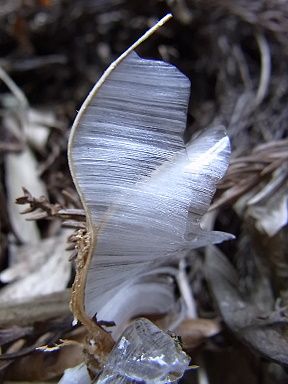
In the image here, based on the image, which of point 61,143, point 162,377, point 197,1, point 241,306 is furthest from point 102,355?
point 197,1

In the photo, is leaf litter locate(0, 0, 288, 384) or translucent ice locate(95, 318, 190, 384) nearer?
translucent ice locate(95, 318, 190, 384)

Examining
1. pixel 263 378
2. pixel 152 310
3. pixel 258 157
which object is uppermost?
pixel 258 157

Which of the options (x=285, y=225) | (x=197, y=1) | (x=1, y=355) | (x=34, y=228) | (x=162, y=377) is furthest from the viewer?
(x=197, y=1)

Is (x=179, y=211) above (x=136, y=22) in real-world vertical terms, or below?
below

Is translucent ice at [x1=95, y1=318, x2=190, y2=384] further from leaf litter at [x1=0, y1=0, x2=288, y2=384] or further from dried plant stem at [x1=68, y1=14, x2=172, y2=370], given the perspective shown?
leaf litter at [x1=0, y1=0, x2=288, y2=384]

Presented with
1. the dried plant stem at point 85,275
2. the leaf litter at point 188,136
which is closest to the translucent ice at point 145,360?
the dried plant stem at point 85,275

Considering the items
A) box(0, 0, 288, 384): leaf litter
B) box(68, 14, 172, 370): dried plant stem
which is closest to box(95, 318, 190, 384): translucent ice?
box(68, 14, 172, 370): dried plant stem

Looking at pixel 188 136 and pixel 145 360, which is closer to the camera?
pixel 145 360

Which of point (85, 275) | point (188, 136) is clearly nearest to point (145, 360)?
point (85, 275)

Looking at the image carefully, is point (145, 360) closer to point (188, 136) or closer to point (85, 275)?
point (85, 275)

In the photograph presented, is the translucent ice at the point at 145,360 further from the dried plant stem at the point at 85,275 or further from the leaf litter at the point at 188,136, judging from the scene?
the leaf litter at the point at 188,136

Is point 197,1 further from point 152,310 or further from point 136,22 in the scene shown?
point 152,310
